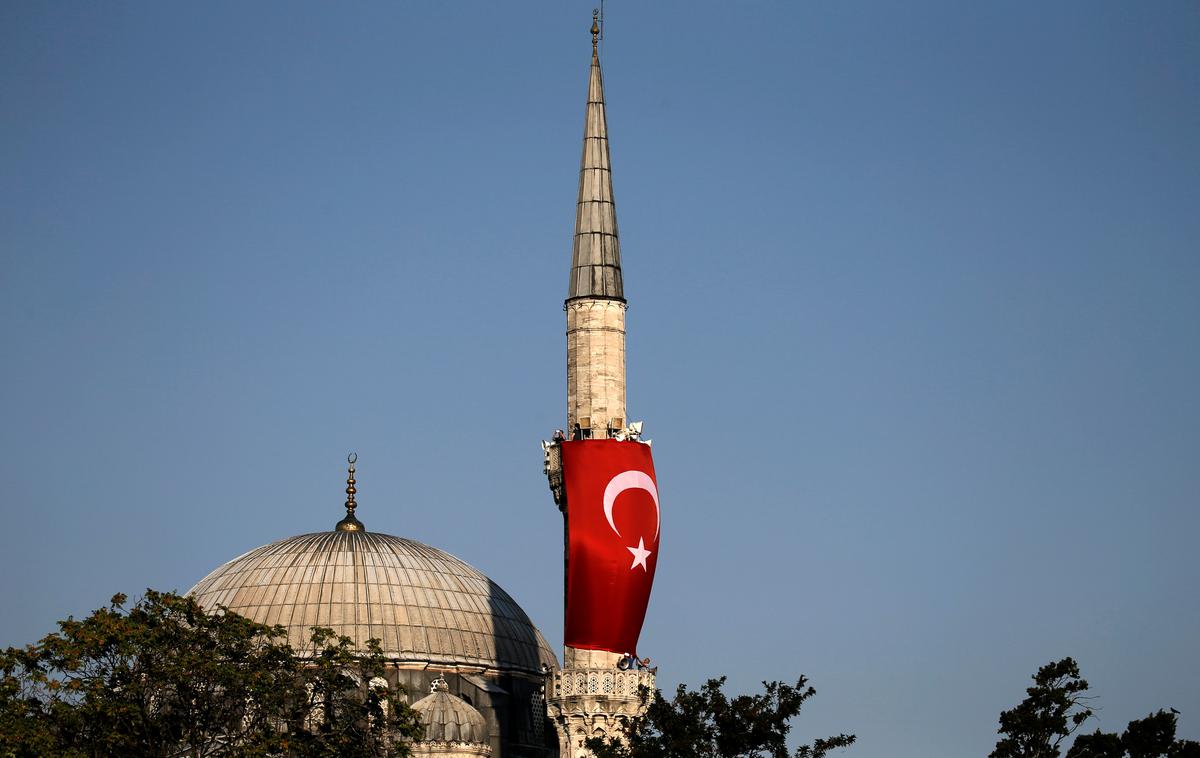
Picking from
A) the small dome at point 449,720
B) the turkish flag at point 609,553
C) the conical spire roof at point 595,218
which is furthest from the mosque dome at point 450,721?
the conical spire roof at point 595,218

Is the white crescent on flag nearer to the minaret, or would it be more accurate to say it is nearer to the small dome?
the minaret

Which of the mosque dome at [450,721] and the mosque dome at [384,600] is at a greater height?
the mosque dome at [384,600]

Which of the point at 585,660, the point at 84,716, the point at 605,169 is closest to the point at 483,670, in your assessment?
the point at 585,660

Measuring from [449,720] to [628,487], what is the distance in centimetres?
791

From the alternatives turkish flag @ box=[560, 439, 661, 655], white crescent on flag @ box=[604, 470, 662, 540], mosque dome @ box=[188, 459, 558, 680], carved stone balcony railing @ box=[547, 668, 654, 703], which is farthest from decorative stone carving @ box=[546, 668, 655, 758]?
mosque dome @ box=[188, 459, 558, 680]

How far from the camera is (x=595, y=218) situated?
56.1 metres

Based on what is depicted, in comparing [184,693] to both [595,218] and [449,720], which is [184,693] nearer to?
[449,720]

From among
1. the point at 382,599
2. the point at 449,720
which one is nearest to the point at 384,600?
the point at 382,599

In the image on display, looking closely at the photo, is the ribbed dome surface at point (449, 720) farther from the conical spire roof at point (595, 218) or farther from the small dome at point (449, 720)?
the conical spire roof at point (595, 218)

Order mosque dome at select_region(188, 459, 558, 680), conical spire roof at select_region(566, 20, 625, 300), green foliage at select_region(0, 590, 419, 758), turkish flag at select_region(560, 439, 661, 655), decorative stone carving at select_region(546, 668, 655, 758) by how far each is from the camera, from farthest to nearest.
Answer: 1. mosque dome at select_region(188, 459, 558, 680)
2. conical spire roof at select_region(566, 20, 625, 300)
3. turkish flag at select_region(560, 439, 661, 655)
4. decorative stone carving at select_region(546, 668, 655, 758)
5. green foliage at select_region(0, 590, 419, 758)

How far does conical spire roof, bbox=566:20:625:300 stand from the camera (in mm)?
55312

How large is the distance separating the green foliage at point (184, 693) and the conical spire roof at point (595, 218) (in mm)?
12097

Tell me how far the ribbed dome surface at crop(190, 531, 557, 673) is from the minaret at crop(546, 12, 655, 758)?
9.01 metres

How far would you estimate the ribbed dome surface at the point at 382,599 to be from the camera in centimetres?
6072
